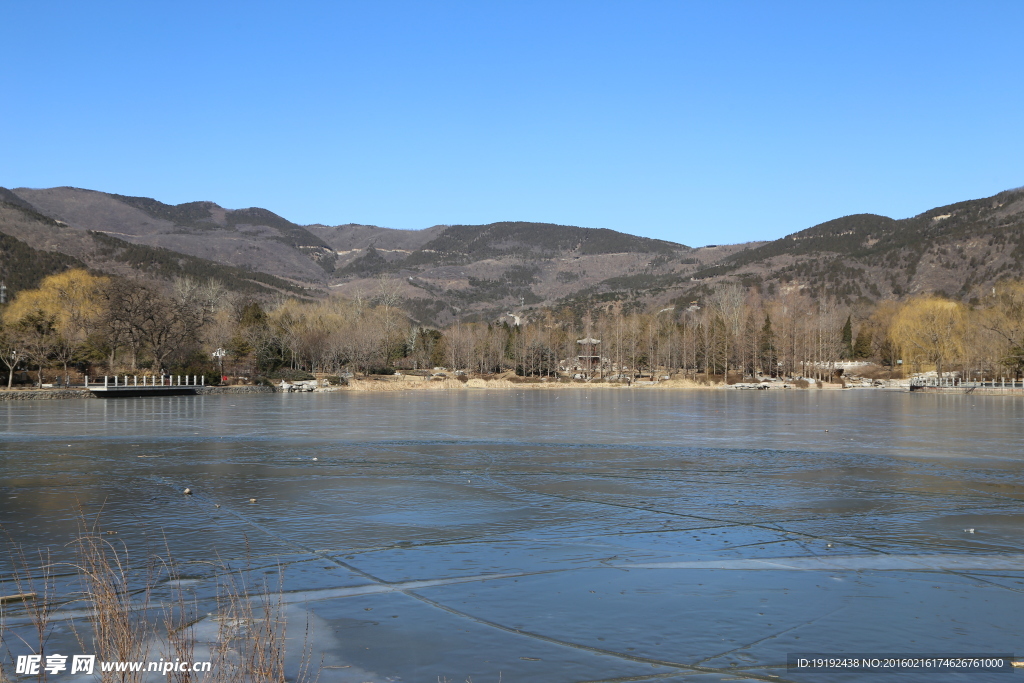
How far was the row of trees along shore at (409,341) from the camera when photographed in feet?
228

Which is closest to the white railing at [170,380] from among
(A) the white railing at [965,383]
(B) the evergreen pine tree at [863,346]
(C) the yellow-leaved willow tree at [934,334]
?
(A) the white railing at [965,383]

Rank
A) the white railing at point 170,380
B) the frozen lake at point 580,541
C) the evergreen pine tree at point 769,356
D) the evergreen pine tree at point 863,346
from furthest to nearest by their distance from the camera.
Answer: the evergreen pine tree at point 863,346 → the evergreen pine tree at point 769,356 → the white railing at point 170,380 → the frozen lake at point 580,541

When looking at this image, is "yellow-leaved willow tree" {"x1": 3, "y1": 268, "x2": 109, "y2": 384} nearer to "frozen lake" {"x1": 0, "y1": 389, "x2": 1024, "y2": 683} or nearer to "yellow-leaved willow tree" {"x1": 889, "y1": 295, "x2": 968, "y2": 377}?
"frozen lake" {"x1": 0, "y1": 389, "x2": 1024, "y2": 683}

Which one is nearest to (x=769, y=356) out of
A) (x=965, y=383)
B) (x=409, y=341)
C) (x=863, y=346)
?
(x=863, y=346)

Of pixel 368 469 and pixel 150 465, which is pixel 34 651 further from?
pixel 150 465

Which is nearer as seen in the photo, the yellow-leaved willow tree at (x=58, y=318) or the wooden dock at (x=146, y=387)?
the wooden dock at (x=146, y=387)

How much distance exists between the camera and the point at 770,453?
62.8ft

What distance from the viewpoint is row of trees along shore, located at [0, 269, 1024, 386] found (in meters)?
69.5

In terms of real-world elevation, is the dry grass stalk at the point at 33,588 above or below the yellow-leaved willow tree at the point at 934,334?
below

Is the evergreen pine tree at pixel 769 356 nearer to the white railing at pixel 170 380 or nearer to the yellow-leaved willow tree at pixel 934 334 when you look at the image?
the yellow-leaved willow tree at pixel 934 334

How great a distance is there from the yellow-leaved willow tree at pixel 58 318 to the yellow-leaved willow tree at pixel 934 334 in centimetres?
7538

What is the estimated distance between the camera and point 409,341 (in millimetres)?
120500

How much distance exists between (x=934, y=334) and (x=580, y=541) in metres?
88.1

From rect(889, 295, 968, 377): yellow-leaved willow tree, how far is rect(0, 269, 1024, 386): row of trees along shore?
18 centimetres
